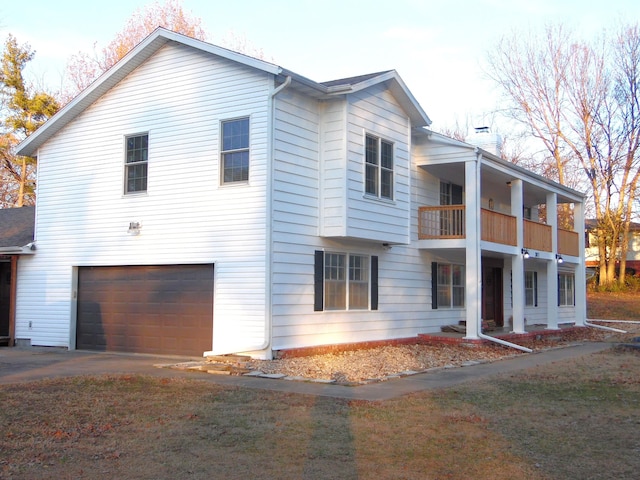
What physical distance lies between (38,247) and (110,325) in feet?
9.92

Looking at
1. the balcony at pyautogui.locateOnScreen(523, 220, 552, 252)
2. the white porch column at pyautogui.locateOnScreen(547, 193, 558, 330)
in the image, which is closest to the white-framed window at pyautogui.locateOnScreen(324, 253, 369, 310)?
the balcony at pyautogui.locateOnScreen(523, 220, 552, 252)

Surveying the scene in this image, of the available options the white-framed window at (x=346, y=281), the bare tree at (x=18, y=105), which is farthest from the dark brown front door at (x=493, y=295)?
the bare tree at (x=18, y=105)

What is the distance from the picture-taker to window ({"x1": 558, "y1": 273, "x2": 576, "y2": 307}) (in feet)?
91.5

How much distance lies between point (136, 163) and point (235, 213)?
10.5 feet

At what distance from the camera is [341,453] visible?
682 centimetres

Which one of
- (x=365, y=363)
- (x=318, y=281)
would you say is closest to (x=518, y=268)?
(x=318, y=281)

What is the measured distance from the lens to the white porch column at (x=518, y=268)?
19.7 m

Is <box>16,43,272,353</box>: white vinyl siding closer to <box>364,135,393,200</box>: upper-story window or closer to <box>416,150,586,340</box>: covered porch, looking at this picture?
<box>364,135,393,200</box>: upper-story window

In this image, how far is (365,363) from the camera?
14094 millimetres

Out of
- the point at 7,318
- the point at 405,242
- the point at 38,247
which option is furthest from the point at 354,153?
the point at 7,318

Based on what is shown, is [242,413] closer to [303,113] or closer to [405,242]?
[303,113]

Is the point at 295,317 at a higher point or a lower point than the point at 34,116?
lower

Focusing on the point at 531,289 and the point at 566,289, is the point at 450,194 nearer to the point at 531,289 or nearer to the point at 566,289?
the point at 531,289

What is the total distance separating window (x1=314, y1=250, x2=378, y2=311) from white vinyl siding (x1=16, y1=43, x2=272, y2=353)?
1.75 m
